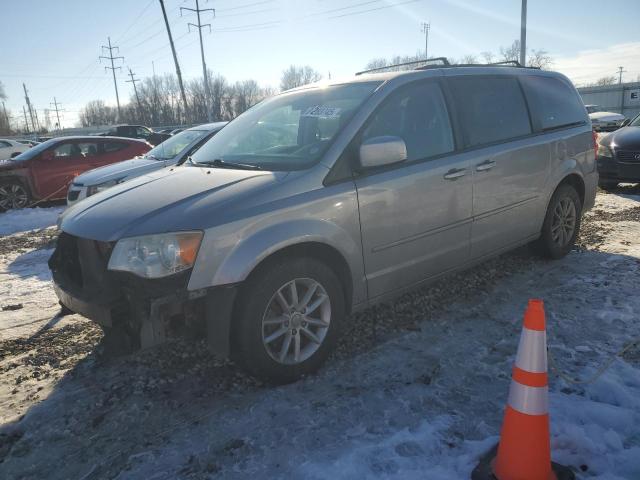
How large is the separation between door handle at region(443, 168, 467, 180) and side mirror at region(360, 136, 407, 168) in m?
0.67

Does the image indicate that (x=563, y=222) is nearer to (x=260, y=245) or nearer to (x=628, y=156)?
(x=260, y=245)

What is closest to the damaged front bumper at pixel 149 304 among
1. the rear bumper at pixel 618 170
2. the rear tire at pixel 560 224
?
the rear tire at pixel 560 224

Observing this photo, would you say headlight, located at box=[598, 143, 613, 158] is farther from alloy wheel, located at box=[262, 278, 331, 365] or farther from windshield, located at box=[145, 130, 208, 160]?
alloy wheel, located at box=[262, 278, 331, 365]

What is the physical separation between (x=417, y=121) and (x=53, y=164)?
32.3ft

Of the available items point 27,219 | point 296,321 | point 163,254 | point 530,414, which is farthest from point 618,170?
point 27,219

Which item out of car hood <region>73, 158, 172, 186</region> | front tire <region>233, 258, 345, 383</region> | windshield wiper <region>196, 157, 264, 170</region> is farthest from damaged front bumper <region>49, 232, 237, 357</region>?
car hood <region>73, 158, 172, 186</region>

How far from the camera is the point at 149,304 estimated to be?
2.52 meters

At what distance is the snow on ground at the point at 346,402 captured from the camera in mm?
2309

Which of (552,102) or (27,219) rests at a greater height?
(552,102)

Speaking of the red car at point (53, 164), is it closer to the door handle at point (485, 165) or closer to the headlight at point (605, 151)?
the door handle at point (485, 165)

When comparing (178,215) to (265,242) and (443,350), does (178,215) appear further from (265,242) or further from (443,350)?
(443,350)

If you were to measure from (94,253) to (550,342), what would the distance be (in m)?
3.06

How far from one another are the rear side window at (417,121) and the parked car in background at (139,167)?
429 centimetres

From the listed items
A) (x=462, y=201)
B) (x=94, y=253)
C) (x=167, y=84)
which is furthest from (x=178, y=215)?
(x=167, y=84)
